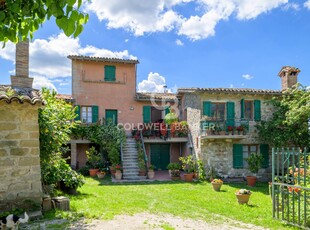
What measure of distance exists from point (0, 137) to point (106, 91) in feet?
43.1

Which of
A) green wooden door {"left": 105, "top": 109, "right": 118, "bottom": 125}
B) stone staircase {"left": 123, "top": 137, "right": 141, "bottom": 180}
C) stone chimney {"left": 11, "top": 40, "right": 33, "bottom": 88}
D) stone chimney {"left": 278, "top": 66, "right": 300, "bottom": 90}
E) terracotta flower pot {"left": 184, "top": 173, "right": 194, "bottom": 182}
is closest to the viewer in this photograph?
stone chimney {"left": 11, "top": 40, "right": 33, "bottom": 88}

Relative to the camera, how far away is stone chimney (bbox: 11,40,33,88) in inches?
399

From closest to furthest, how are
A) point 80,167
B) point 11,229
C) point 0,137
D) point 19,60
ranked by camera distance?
point 11,229 → point 0,137 → point 19,60 → point 80,167

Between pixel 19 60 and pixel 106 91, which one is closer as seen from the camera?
pixel 19 60

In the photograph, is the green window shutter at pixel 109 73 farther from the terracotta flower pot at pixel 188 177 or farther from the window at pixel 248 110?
the window at pixel 248 110

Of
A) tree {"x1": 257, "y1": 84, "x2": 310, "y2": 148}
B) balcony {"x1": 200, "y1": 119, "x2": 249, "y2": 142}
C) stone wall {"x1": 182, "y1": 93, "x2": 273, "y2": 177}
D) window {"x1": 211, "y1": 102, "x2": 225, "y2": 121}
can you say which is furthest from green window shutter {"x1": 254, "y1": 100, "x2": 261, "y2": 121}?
window {"x1": 211, "y1": 102, "x2": 225, "y2": 121}

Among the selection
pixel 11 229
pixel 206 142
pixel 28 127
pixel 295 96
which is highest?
pixel 295 96

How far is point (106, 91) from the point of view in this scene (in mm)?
18766

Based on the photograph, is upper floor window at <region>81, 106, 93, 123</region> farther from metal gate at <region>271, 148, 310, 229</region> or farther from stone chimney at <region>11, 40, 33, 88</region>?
metal gate at <region>271, 148, 310, 229</region>

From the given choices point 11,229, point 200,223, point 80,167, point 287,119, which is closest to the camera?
point 11,229

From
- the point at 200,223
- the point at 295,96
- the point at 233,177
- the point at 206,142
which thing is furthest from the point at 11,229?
the point at 295,96

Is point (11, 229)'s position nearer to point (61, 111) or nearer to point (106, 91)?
point (61, 111)

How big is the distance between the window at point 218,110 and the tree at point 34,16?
44.6 feet

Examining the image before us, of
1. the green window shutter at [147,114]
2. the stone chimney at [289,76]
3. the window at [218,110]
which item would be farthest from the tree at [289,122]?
the green window shutter at [147,114]
